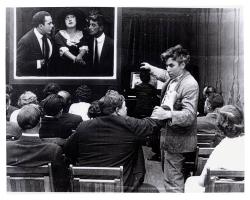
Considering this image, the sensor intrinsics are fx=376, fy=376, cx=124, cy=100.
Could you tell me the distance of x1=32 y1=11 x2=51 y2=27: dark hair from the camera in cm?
219

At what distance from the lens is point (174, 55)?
2.16 m

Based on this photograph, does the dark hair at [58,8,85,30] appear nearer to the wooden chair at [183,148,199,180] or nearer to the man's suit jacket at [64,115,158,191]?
the man's suit jacket at [64,115,158,191]

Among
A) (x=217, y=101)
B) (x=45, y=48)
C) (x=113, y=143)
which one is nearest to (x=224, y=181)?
(x=217, y=101)

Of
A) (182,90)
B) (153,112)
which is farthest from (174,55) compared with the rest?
(153,112)

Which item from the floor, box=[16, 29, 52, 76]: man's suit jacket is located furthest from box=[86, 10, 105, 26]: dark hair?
the floor

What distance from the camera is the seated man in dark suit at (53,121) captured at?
85.4 inches

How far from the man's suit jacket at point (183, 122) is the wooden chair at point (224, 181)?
262 mm

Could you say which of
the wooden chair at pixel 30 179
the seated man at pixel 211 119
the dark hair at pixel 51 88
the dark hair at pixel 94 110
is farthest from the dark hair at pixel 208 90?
the wooden chair at pixel 30 179

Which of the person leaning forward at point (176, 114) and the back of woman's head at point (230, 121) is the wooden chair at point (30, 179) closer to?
the person leaning forward at point (176, 114)

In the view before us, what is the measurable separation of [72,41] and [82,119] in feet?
1.50

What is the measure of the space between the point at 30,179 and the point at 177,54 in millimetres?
1064

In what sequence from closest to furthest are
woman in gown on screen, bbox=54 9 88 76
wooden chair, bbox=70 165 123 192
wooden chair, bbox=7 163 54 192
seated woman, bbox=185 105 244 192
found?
wooden chair, bbox=70 165 123 192 < wooden chair, bbox=7 163 54 192 < seated woman, bbox=185 105 244 192 < woman in gown on screen, bbox=54 9 88 76

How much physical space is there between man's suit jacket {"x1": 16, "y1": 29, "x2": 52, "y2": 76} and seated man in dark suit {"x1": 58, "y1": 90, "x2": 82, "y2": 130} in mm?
168
